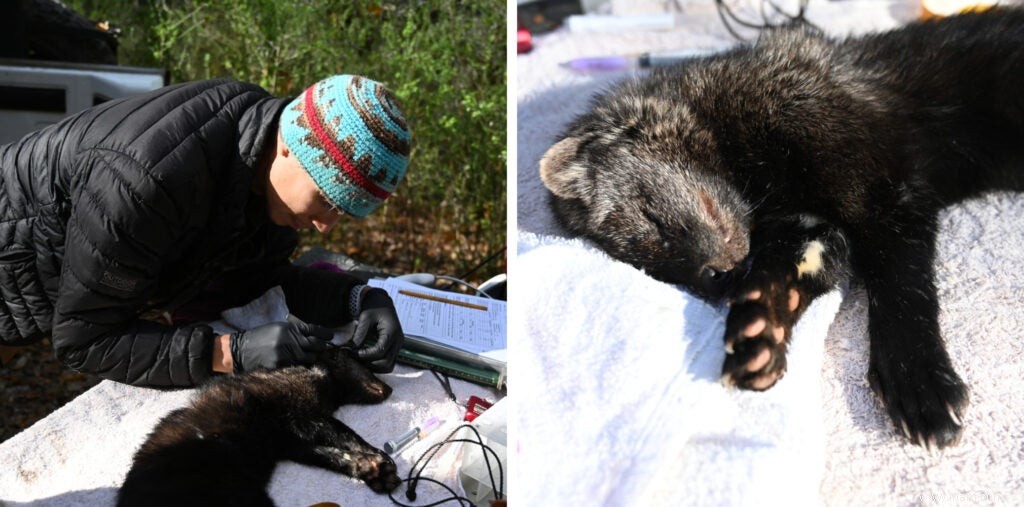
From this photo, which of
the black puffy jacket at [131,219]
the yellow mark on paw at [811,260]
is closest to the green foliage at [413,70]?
the black puffy jacket at [131,219]

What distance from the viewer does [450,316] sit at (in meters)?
2.33

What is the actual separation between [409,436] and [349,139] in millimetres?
691

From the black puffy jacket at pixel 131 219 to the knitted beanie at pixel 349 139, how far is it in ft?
0.59

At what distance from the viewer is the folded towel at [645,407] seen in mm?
1138

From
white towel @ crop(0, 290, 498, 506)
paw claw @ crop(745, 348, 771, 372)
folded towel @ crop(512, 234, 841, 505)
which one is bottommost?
white towel @ crop(0, 290, 498, 506)

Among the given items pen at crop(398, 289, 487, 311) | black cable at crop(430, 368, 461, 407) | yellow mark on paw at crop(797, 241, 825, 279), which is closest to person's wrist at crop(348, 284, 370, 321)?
pen at crop(398, 289, 487, 311)

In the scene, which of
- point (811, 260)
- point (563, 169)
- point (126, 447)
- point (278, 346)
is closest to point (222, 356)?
point (278, 346)

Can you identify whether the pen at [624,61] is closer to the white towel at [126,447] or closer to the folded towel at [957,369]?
the folded towel at [957,369]

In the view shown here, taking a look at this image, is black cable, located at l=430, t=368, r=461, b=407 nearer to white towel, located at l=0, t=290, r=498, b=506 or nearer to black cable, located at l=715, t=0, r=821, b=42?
white towel, located at l=0, t=290, r=498, b=506

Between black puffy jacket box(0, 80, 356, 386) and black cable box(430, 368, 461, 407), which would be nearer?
black puffy jacket box(0, 80, 356, 386)

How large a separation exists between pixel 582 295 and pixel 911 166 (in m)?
1.00

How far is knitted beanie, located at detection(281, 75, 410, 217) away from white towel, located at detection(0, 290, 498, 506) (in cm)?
52

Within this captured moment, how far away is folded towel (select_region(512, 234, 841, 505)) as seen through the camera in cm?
114

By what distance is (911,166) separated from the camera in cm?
191
